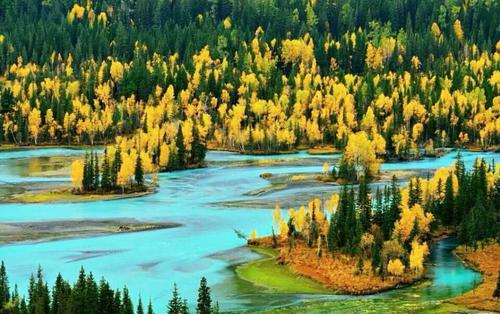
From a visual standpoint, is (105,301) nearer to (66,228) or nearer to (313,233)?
(313,233)

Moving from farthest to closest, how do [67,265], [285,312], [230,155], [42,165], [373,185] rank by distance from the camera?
1. [230,155]
2. [42,165]
3. [373,185]
4. [67,265]
5. [285,312]

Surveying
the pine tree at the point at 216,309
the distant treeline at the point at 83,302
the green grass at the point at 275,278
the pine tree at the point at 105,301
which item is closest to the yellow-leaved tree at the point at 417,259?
the green grass at the point at 275,278

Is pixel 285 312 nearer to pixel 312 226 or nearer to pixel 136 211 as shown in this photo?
pixel 312 226

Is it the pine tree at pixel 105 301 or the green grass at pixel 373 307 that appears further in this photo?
the green grass at pixel 373 307

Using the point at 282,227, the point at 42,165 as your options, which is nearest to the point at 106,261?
the point at 282,227

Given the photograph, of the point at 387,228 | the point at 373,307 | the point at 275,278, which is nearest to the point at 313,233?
the point at 387,228

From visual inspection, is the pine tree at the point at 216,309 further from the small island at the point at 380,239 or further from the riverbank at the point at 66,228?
the riverbank at the point at 66,228

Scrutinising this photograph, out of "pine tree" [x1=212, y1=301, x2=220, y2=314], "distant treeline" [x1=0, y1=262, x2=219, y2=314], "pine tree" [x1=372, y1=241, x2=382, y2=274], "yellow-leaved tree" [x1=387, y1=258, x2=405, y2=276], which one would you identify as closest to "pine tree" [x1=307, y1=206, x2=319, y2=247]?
"pine tree" [x1=372, y1=241, x2=382, y2=274]

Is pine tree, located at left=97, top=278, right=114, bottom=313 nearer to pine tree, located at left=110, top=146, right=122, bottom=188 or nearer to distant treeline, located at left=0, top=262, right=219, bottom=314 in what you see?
distant treeline, located at left=0, top=262, right=219, bottom=314
